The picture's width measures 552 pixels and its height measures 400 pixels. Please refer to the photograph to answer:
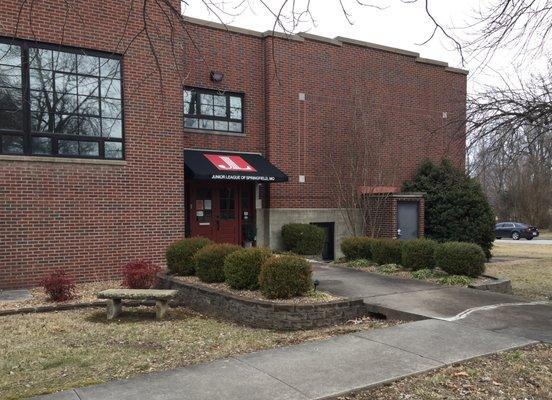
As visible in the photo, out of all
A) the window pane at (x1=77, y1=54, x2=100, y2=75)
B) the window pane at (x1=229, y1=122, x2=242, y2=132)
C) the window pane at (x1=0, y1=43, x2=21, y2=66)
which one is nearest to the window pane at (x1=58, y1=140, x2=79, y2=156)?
the window pane at (x1=77, y1=54, x2=100, y2=75)

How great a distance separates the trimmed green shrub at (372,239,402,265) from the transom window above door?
5843 mm

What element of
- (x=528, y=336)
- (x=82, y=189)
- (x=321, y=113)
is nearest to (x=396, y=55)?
(x=321, y=113)

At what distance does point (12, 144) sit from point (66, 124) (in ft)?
3.72

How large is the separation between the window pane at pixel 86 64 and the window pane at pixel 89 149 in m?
1.52

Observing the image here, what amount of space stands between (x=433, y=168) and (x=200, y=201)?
8.69 metres

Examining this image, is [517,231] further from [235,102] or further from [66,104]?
[66,104]

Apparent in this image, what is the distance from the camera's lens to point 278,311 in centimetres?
748

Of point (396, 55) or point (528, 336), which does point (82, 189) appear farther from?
point (396, 55)

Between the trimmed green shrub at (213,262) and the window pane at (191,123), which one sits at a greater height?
the window pane at (191,123)

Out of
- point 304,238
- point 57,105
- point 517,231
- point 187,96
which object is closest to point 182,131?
point 187,96

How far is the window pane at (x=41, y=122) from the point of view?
1079 centimetres

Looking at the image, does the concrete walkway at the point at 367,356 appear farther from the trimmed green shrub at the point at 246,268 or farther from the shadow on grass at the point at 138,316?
the shadow on grass at the point at 138,316

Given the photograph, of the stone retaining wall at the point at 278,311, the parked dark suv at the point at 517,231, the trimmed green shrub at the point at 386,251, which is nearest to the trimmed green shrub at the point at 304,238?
the trimmed green shrub at the point at 386,251

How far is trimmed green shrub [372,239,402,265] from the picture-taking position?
1200cm
